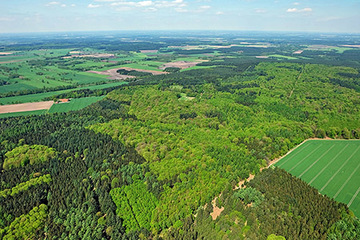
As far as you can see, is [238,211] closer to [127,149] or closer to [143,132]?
[127,149]

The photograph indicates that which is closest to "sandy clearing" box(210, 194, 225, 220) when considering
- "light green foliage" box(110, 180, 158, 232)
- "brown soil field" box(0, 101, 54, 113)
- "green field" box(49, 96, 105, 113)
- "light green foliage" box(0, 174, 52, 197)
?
"light green foliage" box(110, 180, 158, 232)

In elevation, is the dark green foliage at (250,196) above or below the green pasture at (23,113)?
below

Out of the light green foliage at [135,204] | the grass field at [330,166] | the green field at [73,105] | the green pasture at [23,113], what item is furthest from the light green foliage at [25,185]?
the grass field at [330,166]

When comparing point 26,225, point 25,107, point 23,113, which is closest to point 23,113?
point 23,113

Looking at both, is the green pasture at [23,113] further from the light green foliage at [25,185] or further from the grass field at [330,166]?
the grass field at [330,166]

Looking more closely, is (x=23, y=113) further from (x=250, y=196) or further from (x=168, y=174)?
(x=250, y=196)

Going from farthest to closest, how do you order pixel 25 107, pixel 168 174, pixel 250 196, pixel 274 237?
pixel 25 107 → pixel 168 174 → pixel 250 196 → pixel 274 237
